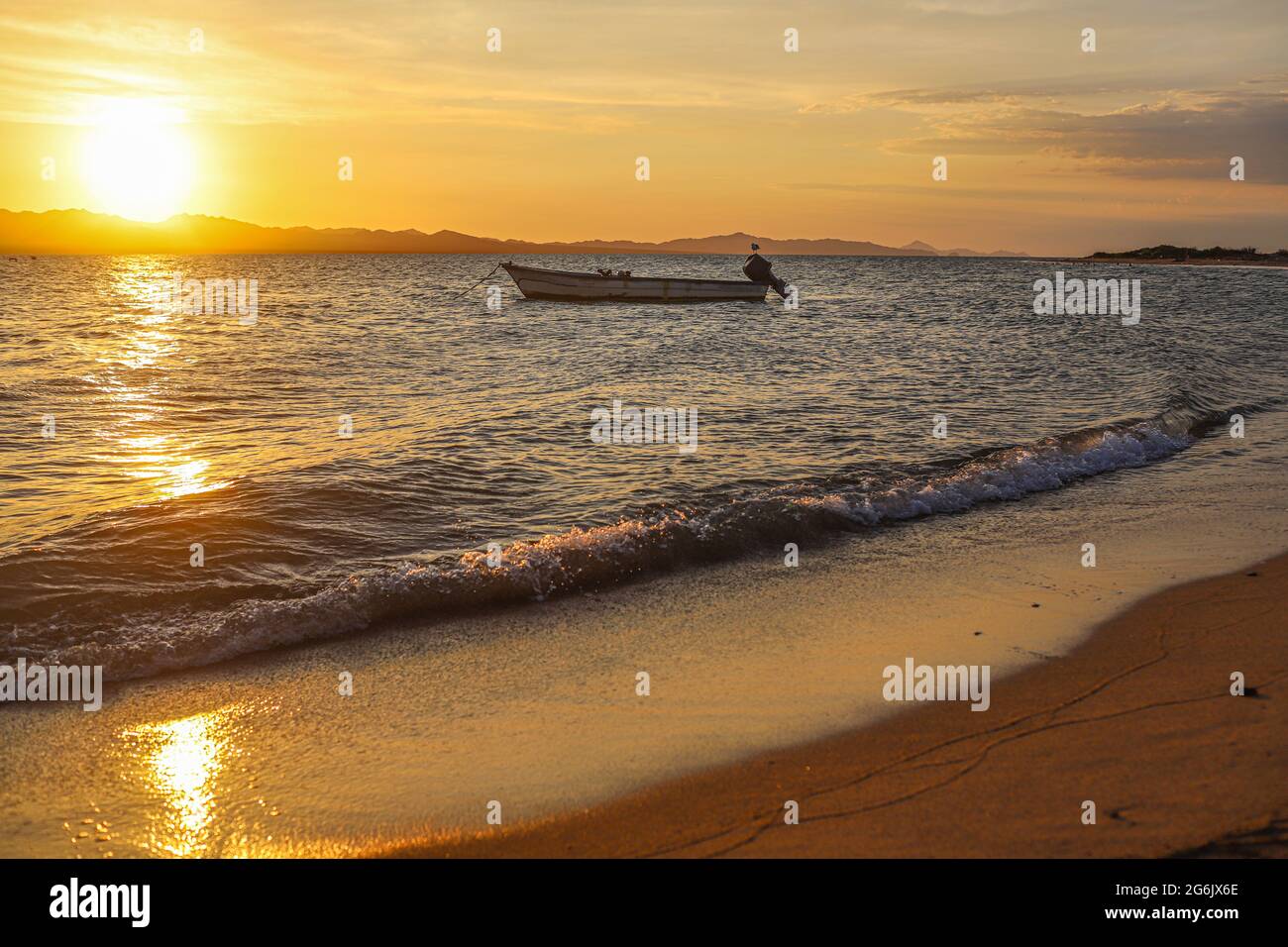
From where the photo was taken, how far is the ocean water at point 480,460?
823cm

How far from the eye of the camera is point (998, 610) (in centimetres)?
776

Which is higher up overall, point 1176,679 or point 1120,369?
point 1120,369

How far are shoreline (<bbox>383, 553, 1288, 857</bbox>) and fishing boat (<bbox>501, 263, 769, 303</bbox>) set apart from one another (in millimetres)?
46109

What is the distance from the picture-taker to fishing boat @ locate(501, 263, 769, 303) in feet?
170

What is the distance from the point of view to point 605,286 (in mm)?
51719
